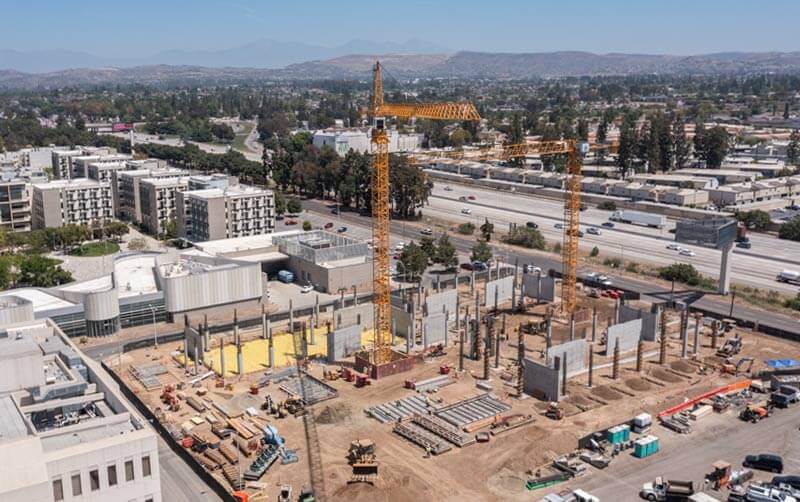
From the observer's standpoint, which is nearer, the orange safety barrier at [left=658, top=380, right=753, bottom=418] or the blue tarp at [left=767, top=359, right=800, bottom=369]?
the orange safety barrier at [left=658, top=380, right=753, bottom=418]

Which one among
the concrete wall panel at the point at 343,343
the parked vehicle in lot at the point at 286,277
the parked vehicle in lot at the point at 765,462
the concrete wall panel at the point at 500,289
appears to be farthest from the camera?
the parked vehicle in lot at the point at 286,277

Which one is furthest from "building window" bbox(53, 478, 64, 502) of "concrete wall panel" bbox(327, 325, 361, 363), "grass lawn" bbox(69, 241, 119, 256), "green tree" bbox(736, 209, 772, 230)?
→ "green tree" bbox(736, 209, 772, 230)

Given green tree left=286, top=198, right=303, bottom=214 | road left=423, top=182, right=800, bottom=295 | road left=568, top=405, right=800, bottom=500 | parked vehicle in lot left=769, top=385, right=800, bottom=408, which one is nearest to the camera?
road left=568, top=405, right=800, bottom=500

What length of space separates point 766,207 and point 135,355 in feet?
198

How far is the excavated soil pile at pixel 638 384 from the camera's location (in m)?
29.6

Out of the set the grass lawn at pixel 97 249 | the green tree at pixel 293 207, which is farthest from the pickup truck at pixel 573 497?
the green tree at pixel 293 207

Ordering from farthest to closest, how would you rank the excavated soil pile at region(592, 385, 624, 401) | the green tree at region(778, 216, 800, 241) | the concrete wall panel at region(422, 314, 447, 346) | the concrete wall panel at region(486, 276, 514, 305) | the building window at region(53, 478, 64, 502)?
1. the green tree at region(778, 216, 800, 241)
2. the concrete wall panel at region(486, 276, 514, 305)
3. the concrete wall panel at region(422, 314, 447, 346)
4. the excavated soil pile at region(592, 385, 624, 401)
5. the building window at region(53, 478, 64, 502)

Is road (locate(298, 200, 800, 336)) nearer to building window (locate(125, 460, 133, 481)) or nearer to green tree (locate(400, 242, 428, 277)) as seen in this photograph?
green tree (locate(400, 242, 428, 277))

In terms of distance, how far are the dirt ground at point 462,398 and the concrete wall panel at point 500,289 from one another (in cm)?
362

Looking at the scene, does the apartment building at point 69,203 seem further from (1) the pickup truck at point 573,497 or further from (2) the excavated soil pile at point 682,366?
(1) the pickup truck at point 573,497

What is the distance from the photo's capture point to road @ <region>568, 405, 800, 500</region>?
22312 millimetres

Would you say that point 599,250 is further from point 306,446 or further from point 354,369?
point 306,446

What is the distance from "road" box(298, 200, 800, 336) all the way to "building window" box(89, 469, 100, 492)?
3275cm

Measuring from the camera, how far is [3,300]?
112 feet
